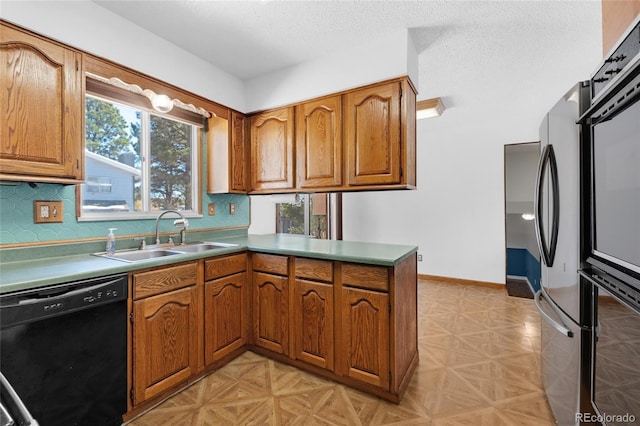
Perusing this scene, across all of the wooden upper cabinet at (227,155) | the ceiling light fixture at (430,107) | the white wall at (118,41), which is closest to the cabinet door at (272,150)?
the wooden upper cabinet at (227,155)

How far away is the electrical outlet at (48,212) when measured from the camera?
1.75 meters

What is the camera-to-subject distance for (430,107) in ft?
11.0

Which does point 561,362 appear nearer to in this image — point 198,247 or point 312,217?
point 198,247

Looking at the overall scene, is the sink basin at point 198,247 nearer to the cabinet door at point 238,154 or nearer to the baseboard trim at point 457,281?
the cabinet door at point 238,154

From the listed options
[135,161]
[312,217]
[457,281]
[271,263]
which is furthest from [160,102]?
[457,281]

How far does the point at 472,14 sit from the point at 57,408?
321 cm

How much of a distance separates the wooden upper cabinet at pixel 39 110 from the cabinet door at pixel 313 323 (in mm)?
1596

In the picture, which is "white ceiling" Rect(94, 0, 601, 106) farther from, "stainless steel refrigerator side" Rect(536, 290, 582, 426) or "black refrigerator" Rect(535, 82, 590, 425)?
"stainless steel refrigerator side" Rect(536, 290, 582, 426)

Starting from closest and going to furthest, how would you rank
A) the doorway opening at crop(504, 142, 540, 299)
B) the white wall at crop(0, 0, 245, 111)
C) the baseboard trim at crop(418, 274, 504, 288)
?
the white wall at crop(0, 0, 245, 111)
the baseboard trim at crop(418, 274, 504, 288)
the doorway opening at crop(504, 142, 540, 299)

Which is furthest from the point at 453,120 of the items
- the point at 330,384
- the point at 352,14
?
the point at 330,384

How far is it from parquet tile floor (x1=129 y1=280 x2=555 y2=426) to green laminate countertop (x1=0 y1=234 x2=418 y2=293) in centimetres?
87

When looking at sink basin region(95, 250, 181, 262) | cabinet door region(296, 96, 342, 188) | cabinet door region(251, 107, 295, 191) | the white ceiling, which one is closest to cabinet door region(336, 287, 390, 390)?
cabinet door region(296, 96, 342, 188)

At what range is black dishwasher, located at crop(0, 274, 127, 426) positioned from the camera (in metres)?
1.24

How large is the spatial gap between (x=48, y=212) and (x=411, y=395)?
101 inches
